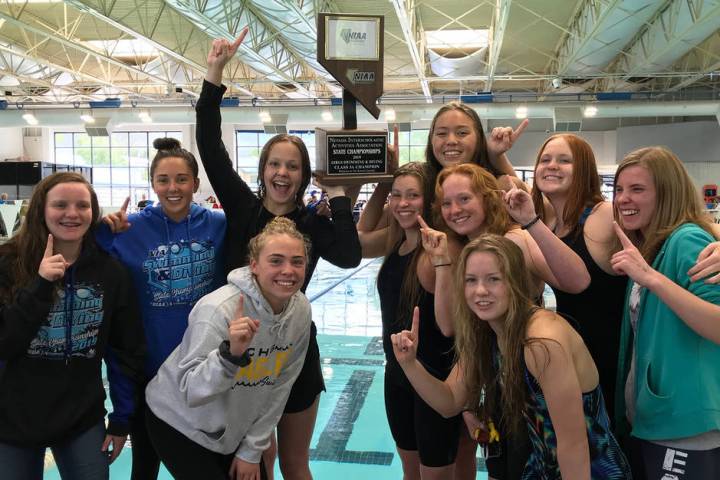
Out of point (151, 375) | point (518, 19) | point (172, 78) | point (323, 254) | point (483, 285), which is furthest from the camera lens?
point (172, 78)

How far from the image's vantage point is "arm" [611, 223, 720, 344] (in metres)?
1.75

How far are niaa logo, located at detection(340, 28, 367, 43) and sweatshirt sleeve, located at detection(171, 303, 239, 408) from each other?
145cm

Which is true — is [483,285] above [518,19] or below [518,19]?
below

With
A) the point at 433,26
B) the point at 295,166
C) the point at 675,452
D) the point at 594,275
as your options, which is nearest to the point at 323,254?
the point at 295,166

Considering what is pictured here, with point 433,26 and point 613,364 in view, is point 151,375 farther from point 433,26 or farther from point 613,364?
point 433,26

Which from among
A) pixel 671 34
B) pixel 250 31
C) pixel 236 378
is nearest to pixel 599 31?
pixel 671 34

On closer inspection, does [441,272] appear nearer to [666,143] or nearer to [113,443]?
[113,443]

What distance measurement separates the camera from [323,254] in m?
2.68

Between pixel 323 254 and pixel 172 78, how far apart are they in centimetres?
1444

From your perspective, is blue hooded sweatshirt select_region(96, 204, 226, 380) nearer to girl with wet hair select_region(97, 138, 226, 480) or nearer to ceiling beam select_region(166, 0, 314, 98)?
girl with wet hair select_region(97, 138, 226, 480)

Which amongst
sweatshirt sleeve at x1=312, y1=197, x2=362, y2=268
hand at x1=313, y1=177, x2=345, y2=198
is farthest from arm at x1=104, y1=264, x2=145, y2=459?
hand at x1=313, y1=177, x2=345, y2=198

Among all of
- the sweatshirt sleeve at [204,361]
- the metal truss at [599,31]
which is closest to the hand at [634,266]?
the sweatshirt sleeve at [204,361]

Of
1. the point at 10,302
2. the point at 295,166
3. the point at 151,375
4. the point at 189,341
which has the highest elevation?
the point at 295,166

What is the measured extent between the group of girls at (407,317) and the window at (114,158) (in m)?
25.9
